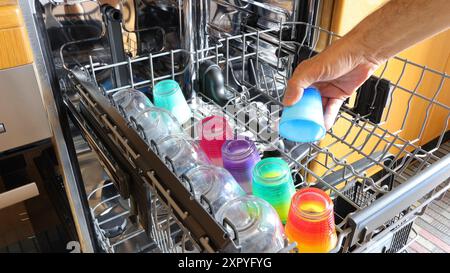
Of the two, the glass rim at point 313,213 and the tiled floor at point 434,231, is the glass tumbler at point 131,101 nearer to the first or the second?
the glass rim at point 313,213

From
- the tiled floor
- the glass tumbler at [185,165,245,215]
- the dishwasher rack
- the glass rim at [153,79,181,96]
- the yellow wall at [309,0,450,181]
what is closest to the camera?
the dishwasher rack

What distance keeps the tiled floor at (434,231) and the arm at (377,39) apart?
1.14 meters

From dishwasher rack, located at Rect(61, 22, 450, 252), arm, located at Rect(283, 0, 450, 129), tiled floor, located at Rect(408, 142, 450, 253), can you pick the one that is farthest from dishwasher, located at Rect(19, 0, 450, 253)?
tiled floor, located at Rect(408, 142, 450, 253)

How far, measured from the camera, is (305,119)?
2.12 feet

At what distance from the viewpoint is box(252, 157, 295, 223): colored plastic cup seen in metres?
0.62

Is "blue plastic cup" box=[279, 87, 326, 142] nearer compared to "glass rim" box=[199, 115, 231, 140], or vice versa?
"blue plastic cup" box=[279, 87, 326, 142]

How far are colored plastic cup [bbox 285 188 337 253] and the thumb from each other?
0.18 metres

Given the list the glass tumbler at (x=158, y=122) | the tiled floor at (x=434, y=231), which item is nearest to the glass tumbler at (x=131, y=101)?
the glass tumbler at (x=158, y=122)

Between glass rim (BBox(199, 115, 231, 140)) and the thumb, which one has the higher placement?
the thumb

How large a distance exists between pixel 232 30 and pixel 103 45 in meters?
0.37

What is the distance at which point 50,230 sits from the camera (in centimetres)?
90

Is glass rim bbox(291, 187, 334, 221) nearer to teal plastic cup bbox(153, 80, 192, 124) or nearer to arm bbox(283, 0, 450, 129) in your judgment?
arm bbox(283, 0, 450, 129)

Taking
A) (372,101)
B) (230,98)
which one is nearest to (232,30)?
(230,98)
